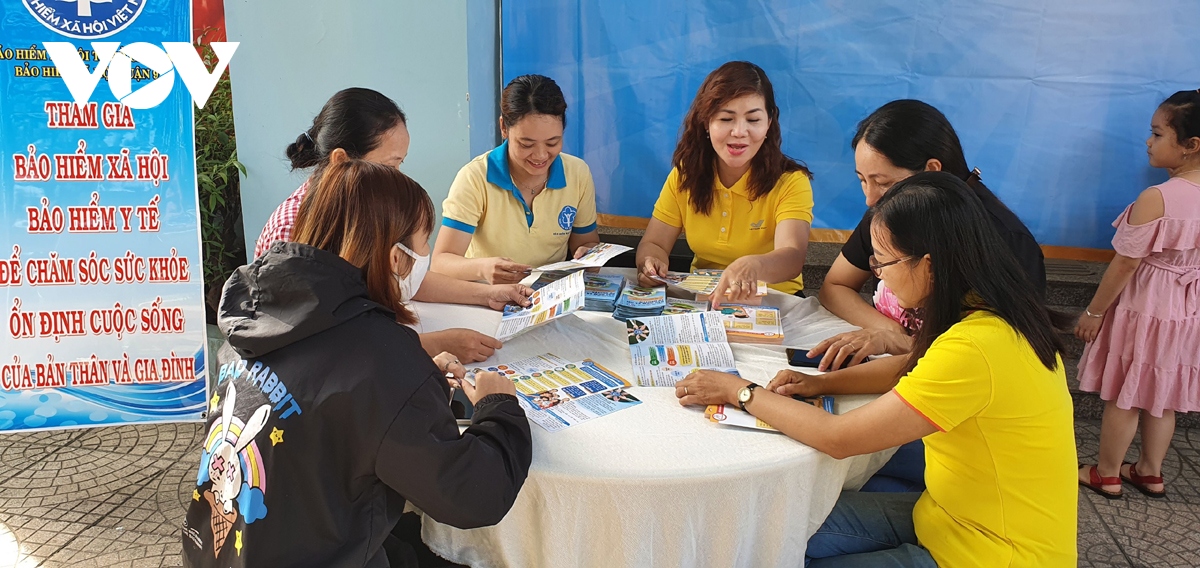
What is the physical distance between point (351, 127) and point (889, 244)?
1.55m

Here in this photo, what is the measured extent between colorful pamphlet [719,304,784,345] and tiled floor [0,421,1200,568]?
1.42 meters

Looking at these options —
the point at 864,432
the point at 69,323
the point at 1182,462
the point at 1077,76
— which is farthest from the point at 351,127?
the point at 1182,462

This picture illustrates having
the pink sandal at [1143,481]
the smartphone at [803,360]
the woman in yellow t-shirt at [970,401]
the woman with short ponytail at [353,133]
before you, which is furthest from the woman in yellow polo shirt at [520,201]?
the pink sandal at [1143,481]

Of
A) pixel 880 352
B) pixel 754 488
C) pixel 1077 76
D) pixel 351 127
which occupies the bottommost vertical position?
pixel 754 488

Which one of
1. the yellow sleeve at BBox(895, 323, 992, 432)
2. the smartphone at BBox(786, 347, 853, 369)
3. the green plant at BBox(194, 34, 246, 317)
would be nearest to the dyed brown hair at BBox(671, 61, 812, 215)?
the smartphone at BBox(786, 347, 853, 369)

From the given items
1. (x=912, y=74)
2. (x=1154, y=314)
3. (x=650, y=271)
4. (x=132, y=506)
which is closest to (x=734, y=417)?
(x=650, y=271)

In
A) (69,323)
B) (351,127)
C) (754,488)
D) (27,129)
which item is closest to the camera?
(754,488)

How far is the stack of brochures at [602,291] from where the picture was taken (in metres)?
2.51

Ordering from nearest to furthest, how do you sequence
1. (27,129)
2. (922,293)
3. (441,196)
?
(922,293) → (27,129) → (441,196)

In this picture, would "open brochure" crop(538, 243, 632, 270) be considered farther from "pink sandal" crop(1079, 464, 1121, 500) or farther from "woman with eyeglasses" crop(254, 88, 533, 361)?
"pink sandal" crop(1079, 464, 1121, 500)

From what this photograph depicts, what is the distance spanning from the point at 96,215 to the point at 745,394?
246cm

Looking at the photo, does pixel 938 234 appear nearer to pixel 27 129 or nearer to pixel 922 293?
pixel 922 293

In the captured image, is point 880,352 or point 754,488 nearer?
point 754,488

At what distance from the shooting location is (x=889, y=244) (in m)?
1.68
